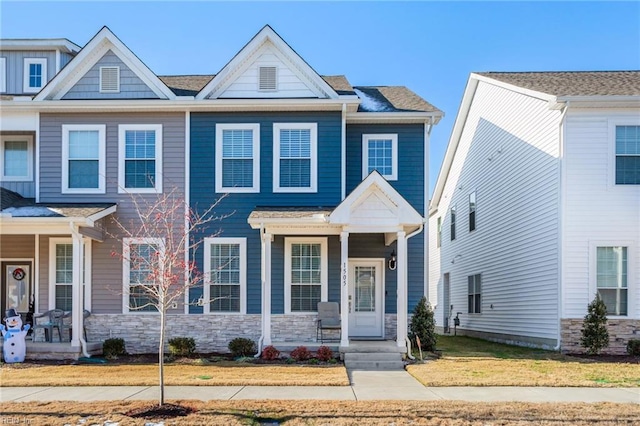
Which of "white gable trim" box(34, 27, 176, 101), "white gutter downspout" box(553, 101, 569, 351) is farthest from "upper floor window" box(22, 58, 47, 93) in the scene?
"white gutter downspout" box(553, 101, 569, 351)

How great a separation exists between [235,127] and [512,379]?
8897 millimetres

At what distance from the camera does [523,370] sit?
1195 centimetres

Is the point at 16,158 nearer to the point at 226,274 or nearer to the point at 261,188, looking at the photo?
the point at 226,274

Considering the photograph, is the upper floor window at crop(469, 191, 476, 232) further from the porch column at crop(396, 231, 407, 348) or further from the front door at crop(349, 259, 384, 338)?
the porch column at crop(396, 231, 407, 348)

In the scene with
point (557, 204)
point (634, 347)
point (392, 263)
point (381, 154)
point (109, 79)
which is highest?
point (109, 79)

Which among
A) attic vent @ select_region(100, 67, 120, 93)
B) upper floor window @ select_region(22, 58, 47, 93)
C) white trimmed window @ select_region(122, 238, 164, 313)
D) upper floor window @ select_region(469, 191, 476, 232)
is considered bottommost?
white trimmed window @ select_region(122, 238, 164, 313)

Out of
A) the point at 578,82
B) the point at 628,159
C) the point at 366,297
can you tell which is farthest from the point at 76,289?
the point at 578,82

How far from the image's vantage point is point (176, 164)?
1571 cm

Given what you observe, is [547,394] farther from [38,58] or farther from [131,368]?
[38,58]

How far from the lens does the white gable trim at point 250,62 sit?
50.8 feet

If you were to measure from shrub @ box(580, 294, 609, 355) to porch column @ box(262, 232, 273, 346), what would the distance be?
725 centimetres

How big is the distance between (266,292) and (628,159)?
29.9 ft

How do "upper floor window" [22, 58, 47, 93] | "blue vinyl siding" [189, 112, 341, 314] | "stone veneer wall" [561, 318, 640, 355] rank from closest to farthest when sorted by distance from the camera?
1. "stone veneer wall" [561, 318, 640, 355]
2. "blue vinyl siding" [189, 112, 341, 314]
3. "upper floor window" [22, 58, 47, 93]

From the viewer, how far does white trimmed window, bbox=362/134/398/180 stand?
16.3 metres
